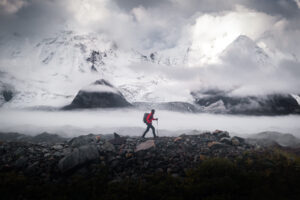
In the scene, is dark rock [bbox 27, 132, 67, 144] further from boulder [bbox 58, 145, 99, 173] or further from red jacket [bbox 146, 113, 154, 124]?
boulder [bbox 58, 145, 99, 173]

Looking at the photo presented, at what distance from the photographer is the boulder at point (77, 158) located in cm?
1151

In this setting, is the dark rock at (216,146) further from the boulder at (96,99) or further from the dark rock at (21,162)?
the boulder at (96,99)

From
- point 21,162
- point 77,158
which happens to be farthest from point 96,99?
point 77,158

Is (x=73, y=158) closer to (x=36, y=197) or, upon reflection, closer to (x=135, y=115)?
(x=36, y=197)

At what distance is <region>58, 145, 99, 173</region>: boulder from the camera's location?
11.5 meters

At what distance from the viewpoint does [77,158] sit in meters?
12.0

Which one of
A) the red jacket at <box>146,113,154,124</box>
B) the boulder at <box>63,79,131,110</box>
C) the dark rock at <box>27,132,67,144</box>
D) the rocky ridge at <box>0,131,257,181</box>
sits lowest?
the dark rock at <box>27,132,67,144</box>

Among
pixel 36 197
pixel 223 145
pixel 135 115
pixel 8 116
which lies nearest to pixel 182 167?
pixel 223 145

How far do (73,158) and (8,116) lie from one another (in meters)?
240

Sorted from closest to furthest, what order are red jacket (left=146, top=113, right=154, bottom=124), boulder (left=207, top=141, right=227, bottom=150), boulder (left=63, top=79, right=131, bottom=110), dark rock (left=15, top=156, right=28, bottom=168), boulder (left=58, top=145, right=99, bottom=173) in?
boulder (left=58, top=145, right=99, bottom=173) < dark rock (left=15, top=156, right=28, bottom=168) < boulder (left=207, top=141, right=227, bottom=150) < red jacket (left=146, top=113, right=154, bottom=124) < boulder (left=63, top=79, right=131, bottom=110)

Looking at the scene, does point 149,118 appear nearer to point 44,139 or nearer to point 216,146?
point 216,146

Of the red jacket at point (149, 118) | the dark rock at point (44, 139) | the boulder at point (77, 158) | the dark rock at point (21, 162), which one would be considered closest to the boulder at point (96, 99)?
the dark rock at point (44, 139)

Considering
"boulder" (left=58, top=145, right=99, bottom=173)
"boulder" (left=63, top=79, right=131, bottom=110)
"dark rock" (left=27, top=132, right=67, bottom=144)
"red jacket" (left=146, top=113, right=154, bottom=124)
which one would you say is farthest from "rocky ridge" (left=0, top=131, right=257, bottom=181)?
"boulder" (left=63, top=79, right=131, bottom=110)

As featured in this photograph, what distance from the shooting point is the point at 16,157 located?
1378 cm
